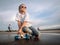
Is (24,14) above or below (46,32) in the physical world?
above

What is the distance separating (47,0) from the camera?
1.44 m

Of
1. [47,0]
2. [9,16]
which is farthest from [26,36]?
[47,0]

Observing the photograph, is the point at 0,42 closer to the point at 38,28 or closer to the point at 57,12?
the point at 38,28

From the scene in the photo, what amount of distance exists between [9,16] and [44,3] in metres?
0.30

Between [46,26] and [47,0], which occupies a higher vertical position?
[47,0]

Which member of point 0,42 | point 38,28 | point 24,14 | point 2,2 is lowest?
point 0,42

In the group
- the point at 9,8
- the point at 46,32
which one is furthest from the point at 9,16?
the point at 46,32

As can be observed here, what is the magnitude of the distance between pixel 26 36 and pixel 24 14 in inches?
6.9

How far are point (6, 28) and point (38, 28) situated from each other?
26 cm

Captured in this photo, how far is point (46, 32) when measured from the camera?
→ 1.46 meters

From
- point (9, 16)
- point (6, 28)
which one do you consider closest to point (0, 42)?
point (6, 28)

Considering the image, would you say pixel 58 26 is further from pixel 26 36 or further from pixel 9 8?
pixel 9 8

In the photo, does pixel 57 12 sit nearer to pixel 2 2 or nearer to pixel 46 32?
pixel 46 32

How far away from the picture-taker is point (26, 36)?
1420 mm
